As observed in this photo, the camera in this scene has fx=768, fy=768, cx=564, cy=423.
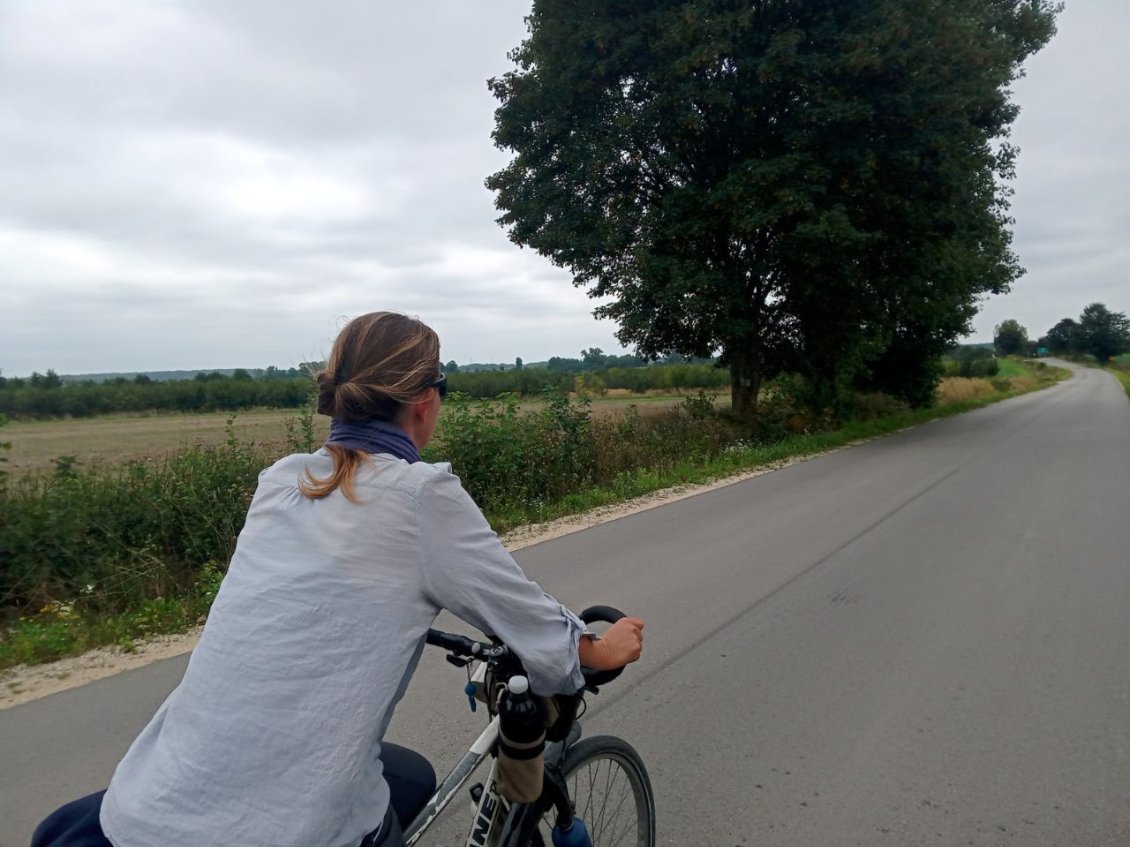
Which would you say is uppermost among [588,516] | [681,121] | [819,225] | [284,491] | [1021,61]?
[1021,61]

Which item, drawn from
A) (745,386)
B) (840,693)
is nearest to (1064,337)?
(745,386)

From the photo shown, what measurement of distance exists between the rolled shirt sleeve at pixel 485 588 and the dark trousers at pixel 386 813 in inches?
16.1

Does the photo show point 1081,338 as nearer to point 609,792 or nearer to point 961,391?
point 961,391

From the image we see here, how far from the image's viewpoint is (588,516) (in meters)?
9.77

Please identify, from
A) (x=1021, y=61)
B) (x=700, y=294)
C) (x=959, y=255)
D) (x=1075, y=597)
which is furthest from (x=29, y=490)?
(x=1021, y=61)

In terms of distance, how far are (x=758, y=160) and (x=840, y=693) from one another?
14514mm

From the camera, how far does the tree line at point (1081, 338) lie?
10875cm

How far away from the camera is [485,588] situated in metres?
1.54

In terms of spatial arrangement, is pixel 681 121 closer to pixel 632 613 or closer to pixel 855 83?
pixel 855 83

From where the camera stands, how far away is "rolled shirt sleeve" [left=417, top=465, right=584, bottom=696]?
1.50 m

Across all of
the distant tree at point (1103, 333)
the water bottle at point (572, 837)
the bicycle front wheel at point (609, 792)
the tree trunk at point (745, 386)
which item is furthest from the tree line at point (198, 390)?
the distant tree at point (1103, 333)

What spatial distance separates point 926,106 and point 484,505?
13.1 m

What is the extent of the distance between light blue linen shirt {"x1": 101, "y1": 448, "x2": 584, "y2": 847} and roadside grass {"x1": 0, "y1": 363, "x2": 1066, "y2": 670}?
4.44m

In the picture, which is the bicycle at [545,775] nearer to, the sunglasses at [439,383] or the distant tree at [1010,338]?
the sunglasses at [439,383]
